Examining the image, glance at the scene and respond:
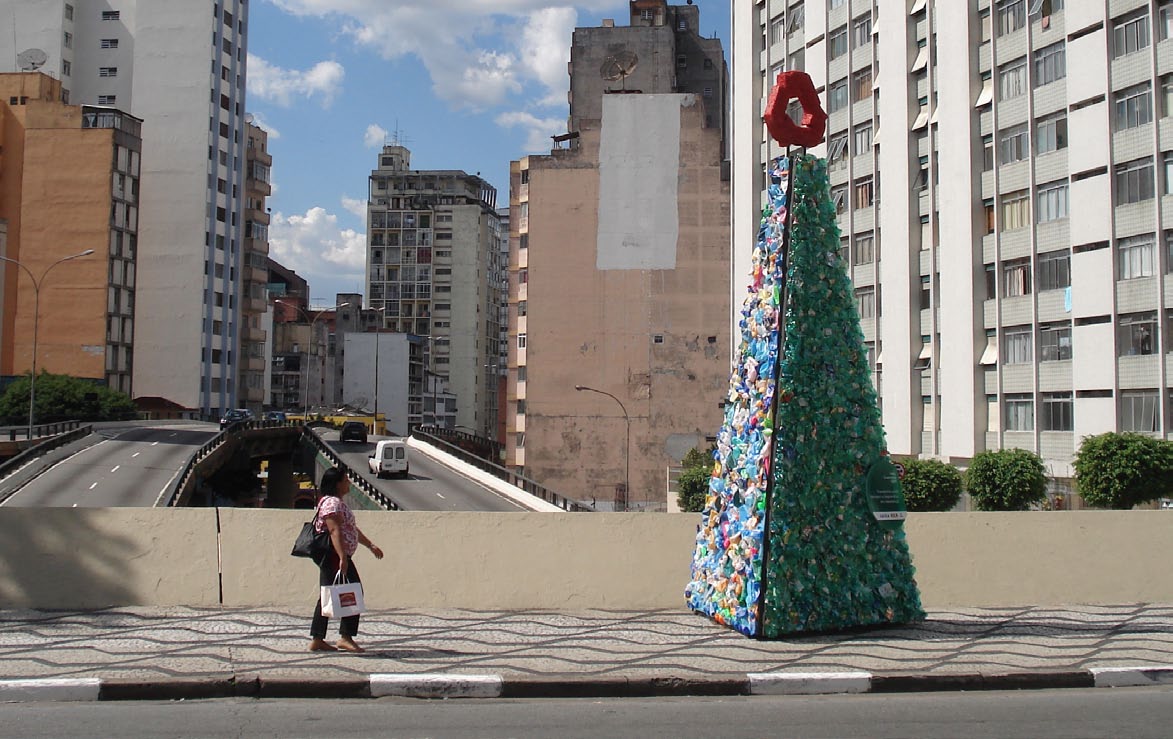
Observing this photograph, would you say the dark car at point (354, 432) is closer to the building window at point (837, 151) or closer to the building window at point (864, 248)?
the building window at point (837, 151)

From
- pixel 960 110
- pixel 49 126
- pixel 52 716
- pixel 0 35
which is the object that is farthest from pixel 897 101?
pixel 0 35

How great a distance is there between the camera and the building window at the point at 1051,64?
123ft

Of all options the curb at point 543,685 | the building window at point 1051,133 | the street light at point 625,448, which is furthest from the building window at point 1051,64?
the street light at point 625,448

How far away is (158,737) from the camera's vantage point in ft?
23.4

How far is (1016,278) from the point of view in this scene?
38.8m

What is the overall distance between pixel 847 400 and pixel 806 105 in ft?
10.4

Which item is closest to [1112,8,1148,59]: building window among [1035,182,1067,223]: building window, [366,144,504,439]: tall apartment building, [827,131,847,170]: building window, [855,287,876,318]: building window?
[1035,182,1067,223]: building window

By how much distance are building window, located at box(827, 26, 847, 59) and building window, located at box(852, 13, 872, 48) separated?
0.80m

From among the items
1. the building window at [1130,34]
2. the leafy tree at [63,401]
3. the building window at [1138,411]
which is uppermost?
the building window at [1130,34]

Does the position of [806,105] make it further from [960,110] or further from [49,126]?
[49,126]

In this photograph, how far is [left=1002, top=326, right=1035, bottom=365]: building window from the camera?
38156 millimetres

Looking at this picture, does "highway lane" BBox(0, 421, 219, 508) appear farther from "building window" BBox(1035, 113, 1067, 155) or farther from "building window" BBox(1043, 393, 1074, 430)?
"building window" BBox(1035, 113, 1067, 155)

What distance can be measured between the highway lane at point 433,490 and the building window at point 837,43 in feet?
79.2

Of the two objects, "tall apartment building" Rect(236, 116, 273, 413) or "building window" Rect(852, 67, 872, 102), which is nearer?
"building window" Rect(852, 67, 872, 102)
